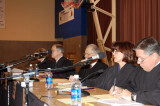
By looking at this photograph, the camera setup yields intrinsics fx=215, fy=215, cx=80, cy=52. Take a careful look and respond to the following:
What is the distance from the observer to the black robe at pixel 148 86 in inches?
72.6

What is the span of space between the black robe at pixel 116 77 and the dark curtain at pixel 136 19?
7.42 ft

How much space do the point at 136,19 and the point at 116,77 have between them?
9.96 ft

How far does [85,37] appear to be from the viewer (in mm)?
8227

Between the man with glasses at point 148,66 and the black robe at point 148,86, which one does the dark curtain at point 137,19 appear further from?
the man with glasses at point 148,66

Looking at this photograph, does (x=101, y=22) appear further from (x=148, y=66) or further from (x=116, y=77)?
(x=148, y=66)

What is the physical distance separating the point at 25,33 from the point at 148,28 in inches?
264

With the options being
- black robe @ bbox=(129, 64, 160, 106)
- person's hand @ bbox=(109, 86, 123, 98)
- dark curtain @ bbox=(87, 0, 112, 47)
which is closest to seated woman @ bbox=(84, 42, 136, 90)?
black robe @ bbox=(129, 64, 160, 106)

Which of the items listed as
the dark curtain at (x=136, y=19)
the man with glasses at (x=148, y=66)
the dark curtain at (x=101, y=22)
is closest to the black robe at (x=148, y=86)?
the man with glasses at (x=148, y=66)

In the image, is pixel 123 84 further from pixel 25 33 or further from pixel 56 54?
pixel 25 33

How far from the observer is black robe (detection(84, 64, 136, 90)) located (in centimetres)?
265

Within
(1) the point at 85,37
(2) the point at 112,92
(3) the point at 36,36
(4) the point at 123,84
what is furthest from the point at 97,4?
(2) the point at 112,92

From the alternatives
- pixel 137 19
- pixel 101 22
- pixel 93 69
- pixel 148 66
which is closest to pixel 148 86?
pixel 148 66

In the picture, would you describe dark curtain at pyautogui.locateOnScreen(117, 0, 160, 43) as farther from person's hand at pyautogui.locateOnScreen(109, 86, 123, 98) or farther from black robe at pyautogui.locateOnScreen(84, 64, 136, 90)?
person's hand at pyautogui.locateOnScreen(109, 86, 123, 98)

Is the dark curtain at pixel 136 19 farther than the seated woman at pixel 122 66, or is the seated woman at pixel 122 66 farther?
the dark curtain at pixel 136 19
